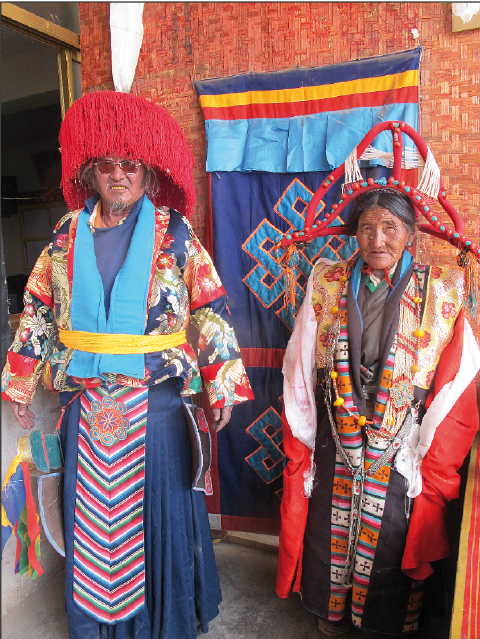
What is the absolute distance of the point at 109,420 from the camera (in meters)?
2.09

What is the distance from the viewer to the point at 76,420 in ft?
7.06

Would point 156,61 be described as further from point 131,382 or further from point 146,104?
point 131,382

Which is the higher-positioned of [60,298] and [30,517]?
[60,298]

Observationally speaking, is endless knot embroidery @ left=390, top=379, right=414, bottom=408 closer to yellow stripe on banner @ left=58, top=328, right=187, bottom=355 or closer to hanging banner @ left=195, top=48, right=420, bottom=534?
hanging banner @ left=195, top=48, right=420, bottom=534

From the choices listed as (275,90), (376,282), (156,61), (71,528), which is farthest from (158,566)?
(156,61)

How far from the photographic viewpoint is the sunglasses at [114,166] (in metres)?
2.10

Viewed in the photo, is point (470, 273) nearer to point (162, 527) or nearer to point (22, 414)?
point (162, 527)

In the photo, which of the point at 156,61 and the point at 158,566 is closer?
the point at 158,566

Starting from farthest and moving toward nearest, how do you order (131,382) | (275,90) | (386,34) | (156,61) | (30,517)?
(156,61), (275,90), (386,34), (30,517), (131,382)

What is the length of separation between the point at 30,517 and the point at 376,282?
6.25 ft

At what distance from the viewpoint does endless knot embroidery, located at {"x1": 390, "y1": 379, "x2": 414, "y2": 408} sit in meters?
2.04

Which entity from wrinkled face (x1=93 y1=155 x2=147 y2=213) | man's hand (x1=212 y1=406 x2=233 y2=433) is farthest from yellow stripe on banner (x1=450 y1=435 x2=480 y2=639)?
wrinkled face (x1=93 y1=155 x2=147 y2=213)

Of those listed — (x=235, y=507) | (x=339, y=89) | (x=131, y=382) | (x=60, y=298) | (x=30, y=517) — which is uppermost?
(x=339, y=89)

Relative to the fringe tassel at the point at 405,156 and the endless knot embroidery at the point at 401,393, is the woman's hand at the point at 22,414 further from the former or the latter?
the fringe tassel at the point at 405,156
